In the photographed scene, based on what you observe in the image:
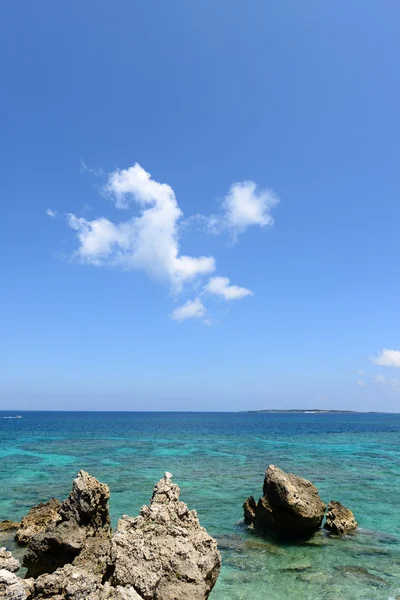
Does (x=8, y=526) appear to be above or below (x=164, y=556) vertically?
below

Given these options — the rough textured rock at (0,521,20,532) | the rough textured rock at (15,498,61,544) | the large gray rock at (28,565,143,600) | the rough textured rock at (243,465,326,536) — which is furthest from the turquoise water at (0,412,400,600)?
the large gray rock at (28,565,143,600)

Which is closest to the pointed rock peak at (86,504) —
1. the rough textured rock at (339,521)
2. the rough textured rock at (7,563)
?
the rough textured rock at (7,563)

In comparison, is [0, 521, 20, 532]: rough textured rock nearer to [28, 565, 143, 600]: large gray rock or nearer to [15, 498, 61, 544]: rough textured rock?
[15, 498, 61, 544]: rough textured rock

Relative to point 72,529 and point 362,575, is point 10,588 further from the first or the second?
point 362,575

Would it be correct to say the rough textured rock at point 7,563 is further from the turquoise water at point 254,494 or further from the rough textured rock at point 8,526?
the rough textured rock at point 8,526

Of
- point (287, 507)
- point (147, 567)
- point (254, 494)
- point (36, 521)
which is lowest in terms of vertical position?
point (254, 494)

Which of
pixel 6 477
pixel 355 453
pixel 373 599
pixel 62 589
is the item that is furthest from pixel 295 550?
pixel 355 453

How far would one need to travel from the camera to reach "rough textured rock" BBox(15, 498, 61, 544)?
16.8m

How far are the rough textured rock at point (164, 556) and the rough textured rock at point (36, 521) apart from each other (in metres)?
9.50

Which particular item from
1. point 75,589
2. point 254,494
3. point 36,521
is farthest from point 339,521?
point 75,589

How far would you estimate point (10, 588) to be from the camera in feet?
23.7

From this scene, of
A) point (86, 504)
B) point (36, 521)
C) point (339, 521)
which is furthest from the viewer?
point (339, 521)

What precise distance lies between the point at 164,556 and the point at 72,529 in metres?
5.71

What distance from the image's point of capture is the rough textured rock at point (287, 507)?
58.6ft
